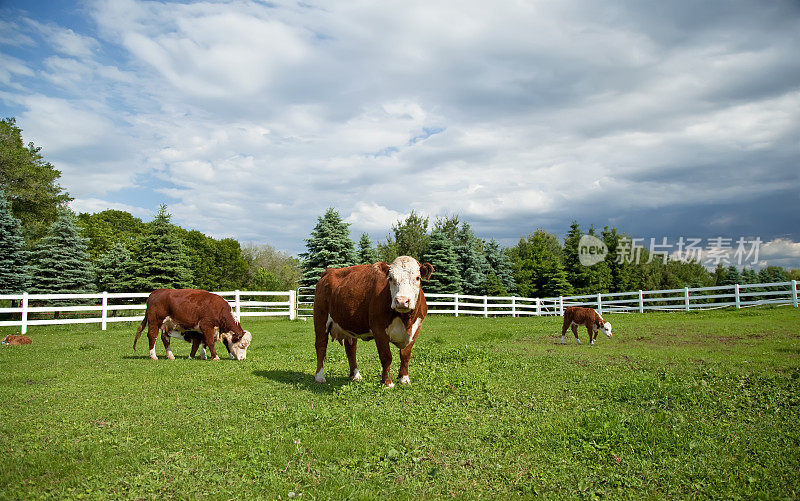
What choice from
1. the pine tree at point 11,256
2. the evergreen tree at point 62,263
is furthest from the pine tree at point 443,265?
the pine tree at point 11,256

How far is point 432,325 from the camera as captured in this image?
69.5 feet

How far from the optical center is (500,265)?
155 feet

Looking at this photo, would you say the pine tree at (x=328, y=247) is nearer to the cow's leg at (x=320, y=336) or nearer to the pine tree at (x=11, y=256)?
the pine tree at (x=11, y=256)

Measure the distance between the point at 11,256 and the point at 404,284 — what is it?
30057 millimetres

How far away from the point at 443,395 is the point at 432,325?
1478 centimetres

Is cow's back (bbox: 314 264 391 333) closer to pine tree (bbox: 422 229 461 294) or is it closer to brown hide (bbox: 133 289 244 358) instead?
brown hide (bbox: 133 289 244 358)

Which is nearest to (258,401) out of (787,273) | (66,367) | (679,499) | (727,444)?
(679,499)

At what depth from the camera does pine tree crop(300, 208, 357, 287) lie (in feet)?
109

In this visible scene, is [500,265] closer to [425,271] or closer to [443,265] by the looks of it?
[443,265]

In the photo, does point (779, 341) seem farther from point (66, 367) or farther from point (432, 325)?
point (66, 367)

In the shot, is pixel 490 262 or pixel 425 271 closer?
pixel 425 271

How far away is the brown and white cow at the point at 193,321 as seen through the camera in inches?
447

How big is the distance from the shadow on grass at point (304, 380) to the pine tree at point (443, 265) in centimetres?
2934

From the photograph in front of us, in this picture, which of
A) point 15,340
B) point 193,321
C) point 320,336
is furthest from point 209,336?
point 15,340
